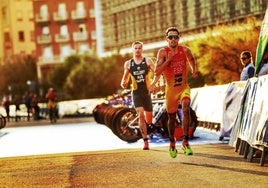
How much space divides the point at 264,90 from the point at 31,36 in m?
107

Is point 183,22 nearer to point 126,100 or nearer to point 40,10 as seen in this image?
point 40,10

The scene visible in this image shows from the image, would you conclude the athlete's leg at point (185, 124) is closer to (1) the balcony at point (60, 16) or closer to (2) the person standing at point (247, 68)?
(2) the person standing at point (247, 68)

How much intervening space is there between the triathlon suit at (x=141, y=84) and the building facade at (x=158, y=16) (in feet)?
173

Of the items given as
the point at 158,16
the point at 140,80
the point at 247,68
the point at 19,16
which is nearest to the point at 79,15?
the point at 19,16

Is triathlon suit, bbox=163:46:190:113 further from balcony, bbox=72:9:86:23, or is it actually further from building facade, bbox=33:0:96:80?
balcony, bbox=72:9:86:23

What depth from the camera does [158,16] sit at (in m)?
85.0

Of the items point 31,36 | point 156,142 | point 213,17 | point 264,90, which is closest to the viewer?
point 264,90

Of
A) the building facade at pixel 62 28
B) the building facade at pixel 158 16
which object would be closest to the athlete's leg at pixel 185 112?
the building facade at pixel 158 16

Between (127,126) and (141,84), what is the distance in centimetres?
186

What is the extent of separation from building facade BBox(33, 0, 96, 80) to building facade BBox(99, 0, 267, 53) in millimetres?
7950

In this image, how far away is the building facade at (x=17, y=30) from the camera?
11312 cm

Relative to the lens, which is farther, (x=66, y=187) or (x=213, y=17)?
(x=213, y=17)

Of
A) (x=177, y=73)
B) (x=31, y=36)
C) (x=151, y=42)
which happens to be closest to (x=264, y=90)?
(x=177, y=73)

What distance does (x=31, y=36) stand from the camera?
378 ft
